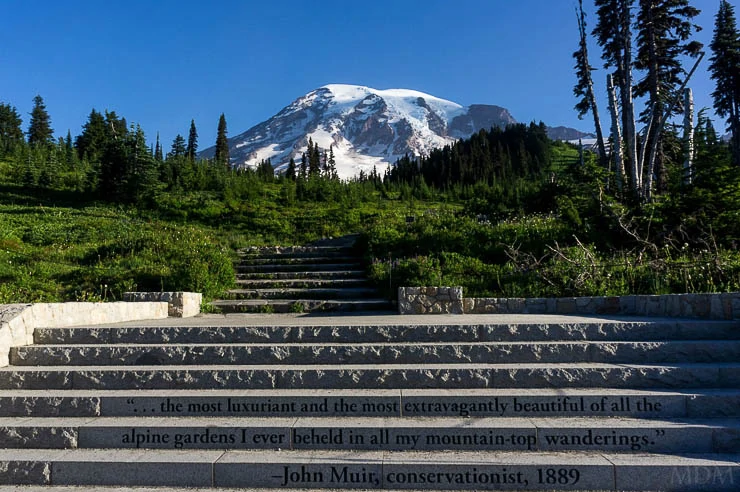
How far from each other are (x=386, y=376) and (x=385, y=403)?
0.34 metres

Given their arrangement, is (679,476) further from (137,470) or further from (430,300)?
(430,300)

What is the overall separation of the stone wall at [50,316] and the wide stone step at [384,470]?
1.70 metres

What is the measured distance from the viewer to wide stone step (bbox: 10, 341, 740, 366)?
4551 millimetres

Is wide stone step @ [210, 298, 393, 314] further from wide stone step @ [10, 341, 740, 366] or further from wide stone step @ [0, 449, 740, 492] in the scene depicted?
wide stone step @ [0, 449, 740, 492]

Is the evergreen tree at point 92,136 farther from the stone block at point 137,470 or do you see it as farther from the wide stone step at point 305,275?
the stone block at point 137,470

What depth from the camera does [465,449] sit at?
11.9 feet

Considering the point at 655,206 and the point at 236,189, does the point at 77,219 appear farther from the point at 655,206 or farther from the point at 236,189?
the point at 655,206

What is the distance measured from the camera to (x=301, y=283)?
9484mm

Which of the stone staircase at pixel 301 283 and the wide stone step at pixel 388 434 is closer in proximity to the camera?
the wide stone step at pixel 388 434

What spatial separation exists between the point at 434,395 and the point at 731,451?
2.30m

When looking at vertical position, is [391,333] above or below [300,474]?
above

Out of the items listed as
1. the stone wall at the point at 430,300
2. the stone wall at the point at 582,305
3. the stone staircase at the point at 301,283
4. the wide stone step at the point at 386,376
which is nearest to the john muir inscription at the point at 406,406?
the wide stone step at the point at 386,376

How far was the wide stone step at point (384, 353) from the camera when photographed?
455 centimetres

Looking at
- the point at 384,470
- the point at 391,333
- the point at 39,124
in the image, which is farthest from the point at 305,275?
the point at 39,124
